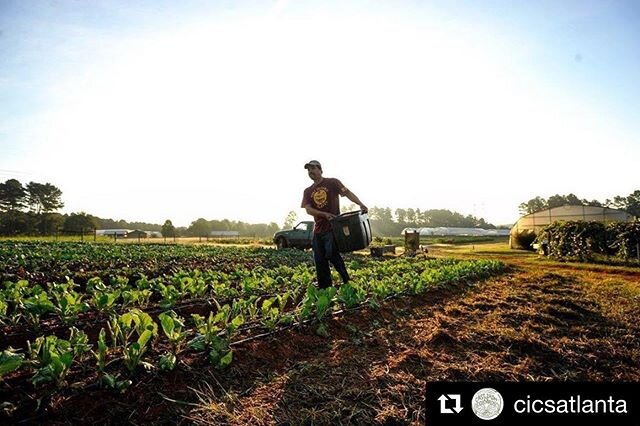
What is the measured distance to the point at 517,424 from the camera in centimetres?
226

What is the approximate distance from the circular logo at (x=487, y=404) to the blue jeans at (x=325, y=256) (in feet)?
10.6

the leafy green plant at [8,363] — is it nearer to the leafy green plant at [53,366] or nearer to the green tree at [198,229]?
the leafy green plant at [53,366]

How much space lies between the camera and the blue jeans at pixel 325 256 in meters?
5.65

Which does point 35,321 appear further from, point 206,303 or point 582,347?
point 582,347

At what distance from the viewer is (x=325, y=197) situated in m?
5.68

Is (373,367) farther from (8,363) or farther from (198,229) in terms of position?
(198,229)

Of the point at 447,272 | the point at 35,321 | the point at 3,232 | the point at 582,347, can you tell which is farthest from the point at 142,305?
the point at 3,232

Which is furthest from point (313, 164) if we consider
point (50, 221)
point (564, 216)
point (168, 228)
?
point (50, 221)

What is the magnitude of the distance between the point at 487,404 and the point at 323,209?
3.70 meters

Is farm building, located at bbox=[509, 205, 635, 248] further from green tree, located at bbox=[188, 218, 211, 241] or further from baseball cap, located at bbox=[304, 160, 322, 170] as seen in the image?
green tree, located at bbox=[188, 218, 211, 241]

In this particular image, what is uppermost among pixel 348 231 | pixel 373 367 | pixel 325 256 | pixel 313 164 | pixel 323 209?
pixel 313 164

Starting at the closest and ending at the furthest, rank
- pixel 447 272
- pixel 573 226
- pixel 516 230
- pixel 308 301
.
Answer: pixel 308 301, pixel 447 272, pixel 573 226, pixel 516 230

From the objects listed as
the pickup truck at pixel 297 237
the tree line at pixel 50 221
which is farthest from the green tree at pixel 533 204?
the pickup truck at pixel 297 237

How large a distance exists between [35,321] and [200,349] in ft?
7.60
